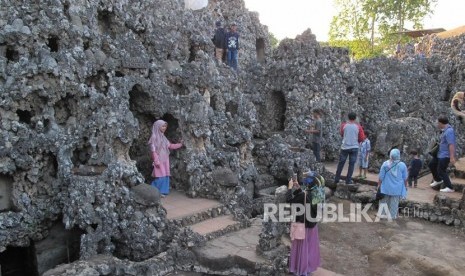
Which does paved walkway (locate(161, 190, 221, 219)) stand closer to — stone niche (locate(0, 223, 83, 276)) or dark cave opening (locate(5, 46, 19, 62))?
stone niche (locate(0, 223, 83, 276))

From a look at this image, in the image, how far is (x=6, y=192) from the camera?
6500mm

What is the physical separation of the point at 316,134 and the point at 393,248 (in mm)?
4581

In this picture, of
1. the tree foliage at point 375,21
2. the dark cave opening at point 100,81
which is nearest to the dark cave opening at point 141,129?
the dark cave opening at point 100,81

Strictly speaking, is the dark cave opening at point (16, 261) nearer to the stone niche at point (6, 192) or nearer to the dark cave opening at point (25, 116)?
the stone niche at point (6, 192)

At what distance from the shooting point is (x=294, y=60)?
12.2m

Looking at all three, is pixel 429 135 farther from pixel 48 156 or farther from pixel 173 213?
pixel 48 156

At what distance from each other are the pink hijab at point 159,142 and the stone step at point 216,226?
4.91ft

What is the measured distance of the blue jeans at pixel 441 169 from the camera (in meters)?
9.17

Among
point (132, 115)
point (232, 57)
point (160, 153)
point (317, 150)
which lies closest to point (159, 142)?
point (160, 153)

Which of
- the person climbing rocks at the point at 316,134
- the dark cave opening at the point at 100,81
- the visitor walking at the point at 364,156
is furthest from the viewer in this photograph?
the person climbing rocks at the point at 316,134

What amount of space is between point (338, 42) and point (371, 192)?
93.9 ft

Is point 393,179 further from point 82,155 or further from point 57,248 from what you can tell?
point 57,248

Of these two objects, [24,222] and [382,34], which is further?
[382,34]

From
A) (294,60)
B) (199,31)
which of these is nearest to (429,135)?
(294,60)
